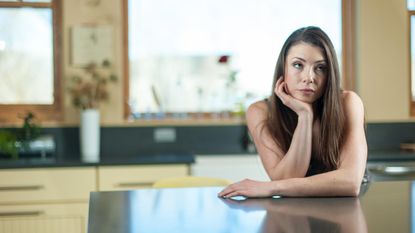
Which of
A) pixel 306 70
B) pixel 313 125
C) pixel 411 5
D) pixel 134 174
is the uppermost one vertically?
pixel 411 5

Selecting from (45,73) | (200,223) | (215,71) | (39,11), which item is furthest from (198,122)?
(200,223)

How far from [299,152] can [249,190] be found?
0.34 metres

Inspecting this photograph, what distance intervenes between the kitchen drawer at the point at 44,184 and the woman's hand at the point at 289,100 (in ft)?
5.67

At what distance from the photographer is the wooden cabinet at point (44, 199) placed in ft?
10.6

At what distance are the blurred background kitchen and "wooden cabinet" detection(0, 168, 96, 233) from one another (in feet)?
0.81

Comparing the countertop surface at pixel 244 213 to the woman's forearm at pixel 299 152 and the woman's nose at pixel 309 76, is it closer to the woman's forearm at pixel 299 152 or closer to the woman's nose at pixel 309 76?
the woman's forearm at pixel 299 152

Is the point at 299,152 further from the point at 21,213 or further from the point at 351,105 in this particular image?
the point at 21,213

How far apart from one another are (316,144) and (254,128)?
0.26 meters

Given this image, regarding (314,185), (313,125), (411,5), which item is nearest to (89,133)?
(313,125)

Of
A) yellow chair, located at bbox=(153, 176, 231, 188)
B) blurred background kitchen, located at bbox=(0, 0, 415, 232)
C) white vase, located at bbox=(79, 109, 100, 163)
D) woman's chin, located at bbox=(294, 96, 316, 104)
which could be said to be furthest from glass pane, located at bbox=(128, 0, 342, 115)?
woman's chin, located at bbox=(294, 96, 316, 104)

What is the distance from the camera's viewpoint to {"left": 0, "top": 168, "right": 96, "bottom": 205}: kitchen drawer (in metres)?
3.24

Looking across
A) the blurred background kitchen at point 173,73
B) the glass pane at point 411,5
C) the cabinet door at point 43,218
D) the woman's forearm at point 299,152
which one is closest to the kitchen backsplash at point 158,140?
the blurred background kitchen at point 173,73

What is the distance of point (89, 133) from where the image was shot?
371cm

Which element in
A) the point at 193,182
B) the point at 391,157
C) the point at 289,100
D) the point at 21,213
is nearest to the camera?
Result: the point at 289,100
